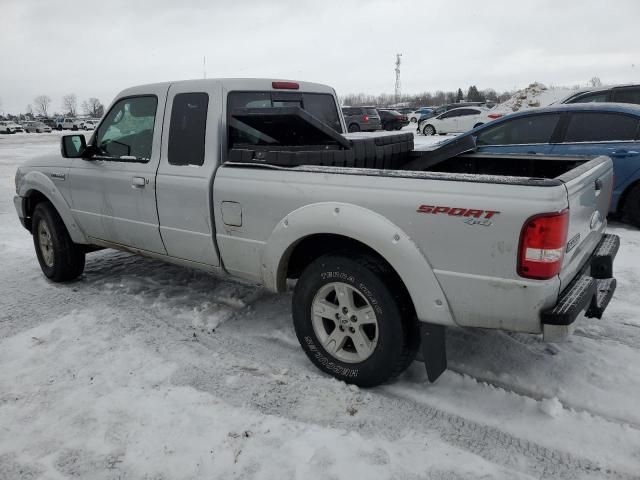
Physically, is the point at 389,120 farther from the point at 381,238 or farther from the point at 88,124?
the point at 88,124

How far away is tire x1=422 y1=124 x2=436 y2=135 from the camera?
1043 inches

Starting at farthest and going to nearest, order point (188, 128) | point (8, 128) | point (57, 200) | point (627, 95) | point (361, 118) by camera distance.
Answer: point (8, 128), point (361, 118), point (627, 95), point (57, 200), point (188, 128)

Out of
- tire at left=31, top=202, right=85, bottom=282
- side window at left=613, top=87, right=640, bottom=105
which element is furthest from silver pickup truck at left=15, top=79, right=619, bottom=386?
side window at left=613, top=87, right=640, bottom=105

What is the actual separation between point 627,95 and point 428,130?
18.0m

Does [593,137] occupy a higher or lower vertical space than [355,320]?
higher

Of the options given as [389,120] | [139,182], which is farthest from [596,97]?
[389,120]

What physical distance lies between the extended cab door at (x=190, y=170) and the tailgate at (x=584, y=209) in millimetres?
2255

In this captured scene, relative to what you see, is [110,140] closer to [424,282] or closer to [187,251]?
[187,251]

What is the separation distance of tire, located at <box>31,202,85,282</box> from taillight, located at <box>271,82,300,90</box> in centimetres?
264

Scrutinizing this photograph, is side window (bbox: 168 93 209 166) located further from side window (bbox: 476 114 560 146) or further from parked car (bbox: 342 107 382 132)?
parked car (bbox: 342 107 382 132)

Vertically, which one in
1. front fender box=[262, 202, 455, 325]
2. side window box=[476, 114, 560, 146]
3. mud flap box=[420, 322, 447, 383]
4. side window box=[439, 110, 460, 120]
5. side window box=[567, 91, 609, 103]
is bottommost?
mud flap box=[420, 322, 447, 383]

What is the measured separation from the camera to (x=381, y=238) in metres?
2.73

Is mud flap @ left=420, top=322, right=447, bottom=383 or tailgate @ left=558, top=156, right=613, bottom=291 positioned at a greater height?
tailgate @ left=558, top=156, right=613, bottom=291

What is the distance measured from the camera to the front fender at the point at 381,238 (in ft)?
8.67
